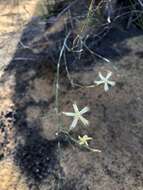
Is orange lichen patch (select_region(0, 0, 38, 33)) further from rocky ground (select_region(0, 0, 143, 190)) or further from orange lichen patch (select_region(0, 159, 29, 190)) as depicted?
orange lichen patch (select_region(0, 159, 29, 190))

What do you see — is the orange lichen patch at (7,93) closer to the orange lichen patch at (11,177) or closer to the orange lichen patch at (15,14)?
the orange lichen patch at (11,177)

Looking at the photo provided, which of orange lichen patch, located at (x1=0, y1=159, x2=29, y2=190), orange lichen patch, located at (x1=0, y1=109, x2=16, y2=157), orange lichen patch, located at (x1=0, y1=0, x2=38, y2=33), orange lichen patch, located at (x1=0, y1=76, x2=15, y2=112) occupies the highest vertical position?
orange lichen patch, located at (x1=0, y1=0, x2=38, y2=33)

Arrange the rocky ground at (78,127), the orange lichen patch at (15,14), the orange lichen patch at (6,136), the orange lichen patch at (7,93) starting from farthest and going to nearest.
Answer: the orange lichen patch at (15,14), the orange lichen patch at (7,93), the orange lichen patch at (6,136), the rocky ground at (78,127)

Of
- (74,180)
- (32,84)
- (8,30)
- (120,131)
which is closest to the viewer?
(74,180)

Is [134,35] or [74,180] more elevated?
[134,35]

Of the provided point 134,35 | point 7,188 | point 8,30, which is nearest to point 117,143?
point 7,188

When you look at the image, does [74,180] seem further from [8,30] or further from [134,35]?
[8,30]

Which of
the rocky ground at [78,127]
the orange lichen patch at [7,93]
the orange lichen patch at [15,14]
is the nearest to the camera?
the rocky ground at [78,127]

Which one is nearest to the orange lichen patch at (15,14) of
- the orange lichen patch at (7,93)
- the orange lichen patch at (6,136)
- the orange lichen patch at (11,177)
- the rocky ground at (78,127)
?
the rocky ground at (78,127)

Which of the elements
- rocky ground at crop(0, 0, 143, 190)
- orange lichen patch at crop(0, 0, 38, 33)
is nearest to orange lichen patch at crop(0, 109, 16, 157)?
rocky ground at crop(0, 0, 143, 190)
